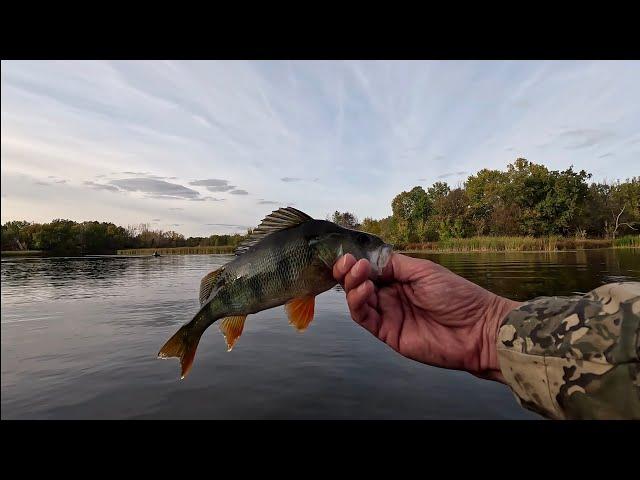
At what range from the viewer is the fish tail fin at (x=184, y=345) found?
11.3 feet

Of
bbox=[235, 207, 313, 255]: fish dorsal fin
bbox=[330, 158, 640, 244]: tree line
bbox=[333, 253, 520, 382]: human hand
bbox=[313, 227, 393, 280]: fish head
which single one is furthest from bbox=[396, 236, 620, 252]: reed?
bbox=[235, 207, 313, 255]: fish dorsal fin

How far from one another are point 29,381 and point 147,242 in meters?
93.6

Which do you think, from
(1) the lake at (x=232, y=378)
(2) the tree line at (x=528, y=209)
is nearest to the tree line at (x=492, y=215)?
(2) the tree line at (x=528, y=209)

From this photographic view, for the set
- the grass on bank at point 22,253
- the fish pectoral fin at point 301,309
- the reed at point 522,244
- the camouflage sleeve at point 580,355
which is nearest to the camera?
the camouflage sleeve at point 580,355

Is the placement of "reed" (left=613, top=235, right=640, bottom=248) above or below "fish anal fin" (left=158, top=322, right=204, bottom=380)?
above

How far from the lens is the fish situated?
3.31 metres

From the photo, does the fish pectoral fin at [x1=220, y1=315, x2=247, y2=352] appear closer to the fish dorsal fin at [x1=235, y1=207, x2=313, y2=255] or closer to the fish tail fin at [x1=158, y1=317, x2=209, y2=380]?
the fish tail fin at [x1=158, y1=317, x2=209, y2=380]

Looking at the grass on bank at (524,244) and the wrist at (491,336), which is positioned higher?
the grass on bank at (524,244)

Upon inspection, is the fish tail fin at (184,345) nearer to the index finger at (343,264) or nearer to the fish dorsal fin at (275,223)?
the fish dorsal fin at (275,223)

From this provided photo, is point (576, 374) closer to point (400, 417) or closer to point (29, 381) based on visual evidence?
point (400, 417)

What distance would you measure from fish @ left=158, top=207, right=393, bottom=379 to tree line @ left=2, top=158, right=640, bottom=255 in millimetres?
55436

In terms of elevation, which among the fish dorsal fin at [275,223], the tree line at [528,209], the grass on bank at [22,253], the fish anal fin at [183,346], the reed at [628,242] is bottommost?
the fish anal fin at [183,346]

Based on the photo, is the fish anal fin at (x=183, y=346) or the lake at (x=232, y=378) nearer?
the fish anal fin at (x=183, y=346)

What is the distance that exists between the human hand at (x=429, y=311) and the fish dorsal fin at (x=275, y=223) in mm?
554
